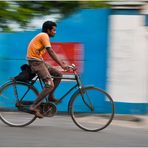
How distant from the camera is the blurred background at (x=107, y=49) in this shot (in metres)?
9.27

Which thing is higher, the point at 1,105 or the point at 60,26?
the point at 60,26

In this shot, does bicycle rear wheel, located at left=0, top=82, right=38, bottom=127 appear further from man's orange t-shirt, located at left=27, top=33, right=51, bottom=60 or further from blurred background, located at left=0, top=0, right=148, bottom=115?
blurred background, located at left=0, top=0, right=148, bottom=115

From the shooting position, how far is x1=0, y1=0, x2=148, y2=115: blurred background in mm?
9266

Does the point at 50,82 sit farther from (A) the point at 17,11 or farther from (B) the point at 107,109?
(A) the point at 17,11

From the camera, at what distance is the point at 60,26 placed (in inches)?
379

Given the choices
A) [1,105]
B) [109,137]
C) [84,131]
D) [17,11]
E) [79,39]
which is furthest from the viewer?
[17,11]

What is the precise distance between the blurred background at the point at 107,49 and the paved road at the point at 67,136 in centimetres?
113

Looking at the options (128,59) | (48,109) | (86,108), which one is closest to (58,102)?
(48,109)

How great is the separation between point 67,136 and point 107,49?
286 cm

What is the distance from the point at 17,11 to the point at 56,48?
3.47m

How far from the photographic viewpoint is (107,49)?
9461 millimetres

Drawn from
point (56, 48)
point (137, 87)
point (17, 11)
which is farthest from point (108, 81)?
point (17, 11)

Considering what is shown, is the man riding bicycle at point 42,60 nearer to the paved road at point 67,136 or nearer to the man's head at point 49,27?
the man's head at point 49,27

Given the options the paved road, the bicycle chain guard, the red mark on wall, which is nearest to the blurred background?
the red mark on wall
